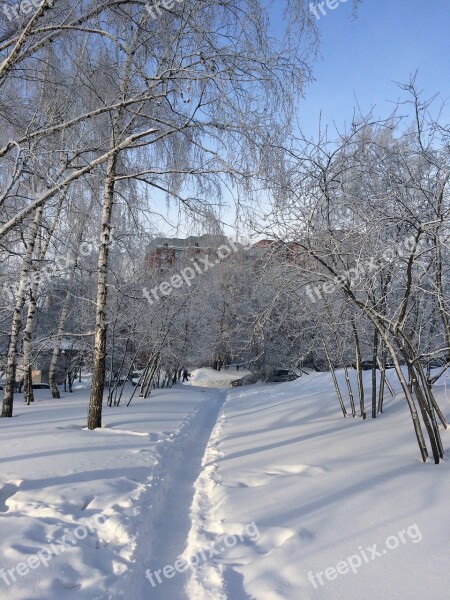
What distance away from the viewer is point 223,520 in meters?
4.48

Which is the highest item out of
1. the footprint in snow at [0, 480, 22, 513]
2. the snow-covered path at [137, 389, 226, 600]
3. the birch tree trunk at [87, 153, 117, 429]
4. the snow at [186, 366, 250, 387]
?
the birch tree trunk at [87, 153, 117, 429]

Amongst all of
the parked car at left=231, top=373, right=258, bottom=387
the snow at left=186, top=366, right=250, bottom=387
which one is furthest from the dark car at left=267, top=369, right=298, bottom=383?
the snow at left=186, top=366, right=250, bottom=387

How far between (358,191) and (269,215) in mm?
1554

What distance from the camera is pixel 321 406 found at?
1280 centimetres

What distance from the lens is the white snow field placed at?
124 inches

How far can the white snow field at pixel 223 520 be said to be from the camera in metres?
3.16

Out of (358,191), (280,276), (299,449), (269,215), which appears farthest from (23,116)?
(299,449)

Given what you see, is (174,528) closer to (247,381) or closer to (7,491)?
(7,491)

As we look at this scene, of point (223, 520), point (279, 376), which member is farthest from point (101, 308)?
point (279, 376)

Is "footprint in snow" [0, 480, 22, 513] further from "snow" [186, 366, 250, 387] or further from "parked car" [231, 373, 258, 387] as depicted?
"snow" [186, 366, 250, 387]

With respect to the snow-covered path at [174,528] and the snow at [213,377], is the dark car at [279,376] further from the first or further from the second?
the snow-covered path at [174,528]

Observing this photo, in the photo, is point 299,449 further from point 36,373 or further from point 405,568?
point 36,373

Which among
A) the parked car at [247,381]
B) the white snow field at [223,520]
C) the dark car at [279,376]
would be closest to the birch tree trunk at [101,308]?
the white snow field at [223,520]

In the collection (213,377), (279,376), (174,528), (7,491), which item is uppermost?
(7,491)
